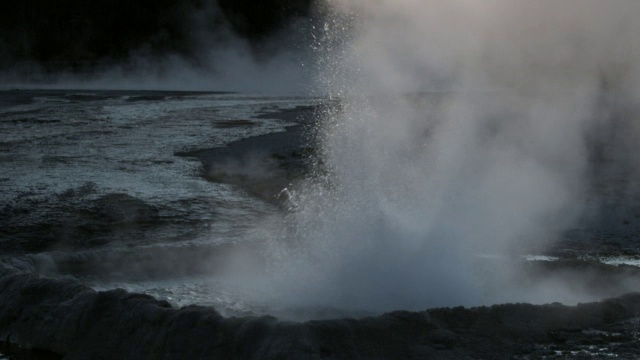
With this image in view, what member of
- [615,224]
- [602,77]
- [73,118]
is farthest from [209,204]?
[73,118]

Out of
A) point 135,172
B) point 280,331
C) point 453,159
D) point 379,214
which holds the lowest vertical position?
point 280,331

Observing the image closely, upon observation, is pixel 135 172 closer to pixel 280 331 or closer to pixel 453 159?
pixel 453 159

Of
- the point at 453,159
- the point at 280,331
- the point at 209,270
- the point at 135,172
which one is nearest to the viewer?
the point at 280,331

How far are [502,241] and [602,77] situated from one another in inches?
118

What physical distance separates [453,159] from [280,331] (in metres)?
4.13

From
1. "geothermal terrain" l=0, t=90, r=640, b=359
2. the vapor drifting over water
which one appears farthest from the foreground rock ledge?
the vapor drifting over water

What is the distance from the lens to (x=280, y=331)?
3201 millimetres

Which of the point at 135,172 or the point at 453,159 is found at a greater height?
the point at 453,159

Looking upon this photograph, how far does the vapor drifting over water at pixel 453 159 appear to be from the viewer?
453 cm

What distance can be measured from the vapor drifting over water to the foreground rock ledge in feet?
2.03

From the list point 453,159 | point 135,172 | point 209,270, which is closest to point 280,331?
point 209,270

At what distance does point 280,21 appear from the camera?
26.4m

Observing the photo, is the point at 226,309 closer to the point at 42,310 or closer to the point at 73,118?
the point at 42,310

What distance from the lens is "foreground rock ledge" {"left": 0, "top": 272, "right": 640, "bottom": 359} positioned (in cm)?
323
